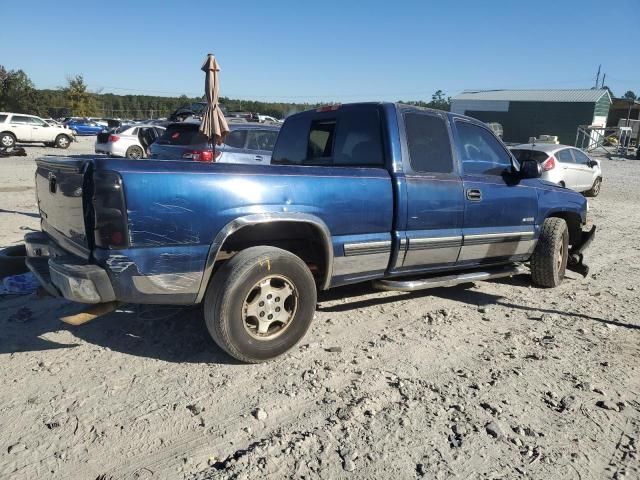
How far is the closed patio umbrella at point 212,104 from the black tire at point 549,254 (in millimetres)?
4683

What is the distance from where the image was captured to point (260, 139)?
10227 millimetres

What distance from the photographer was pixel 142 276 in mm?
3010

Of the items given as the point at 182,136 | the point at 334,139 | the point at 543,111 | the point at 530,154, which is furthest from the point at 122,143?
the point at 543,111

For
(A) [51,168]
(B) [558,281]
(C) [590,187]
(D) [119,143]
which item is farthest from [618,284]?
(D) [119,143]

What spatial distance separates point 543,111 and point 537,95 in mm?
4516

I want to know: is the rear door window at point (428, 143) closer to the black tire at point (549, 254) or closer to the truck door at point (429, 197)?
the truck door at point (429, 197)

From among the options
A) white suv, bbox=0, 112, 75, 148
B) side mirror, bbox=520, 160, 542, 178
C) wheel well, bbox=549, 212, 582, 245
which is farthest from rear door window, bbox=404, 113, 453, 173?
white suv, bbox=0, 112, 75, 148

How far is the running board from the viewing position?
4.18m

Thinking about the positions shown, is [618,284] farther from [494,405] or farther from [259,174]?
[259,174]

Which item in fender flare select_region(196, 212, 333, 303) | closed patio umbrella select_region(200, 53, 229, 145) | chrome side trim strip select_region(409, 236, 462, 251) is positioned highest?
closed patio umbrella select_region(200, 53, 229, 145)

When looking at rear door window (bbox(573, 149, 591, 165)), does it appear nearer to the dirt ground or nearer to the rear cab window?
the dirt ground

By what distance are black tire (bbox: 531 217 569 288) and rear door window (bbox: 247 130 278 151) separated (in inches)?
245

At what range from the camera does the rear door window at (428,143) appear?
4242 mm

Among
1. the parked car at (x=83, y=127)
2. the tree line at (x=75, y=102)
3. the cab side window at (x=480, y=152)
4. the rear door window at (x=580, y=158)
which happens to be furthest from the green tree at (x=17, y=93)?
the cab side window at (x=480, y=152)
